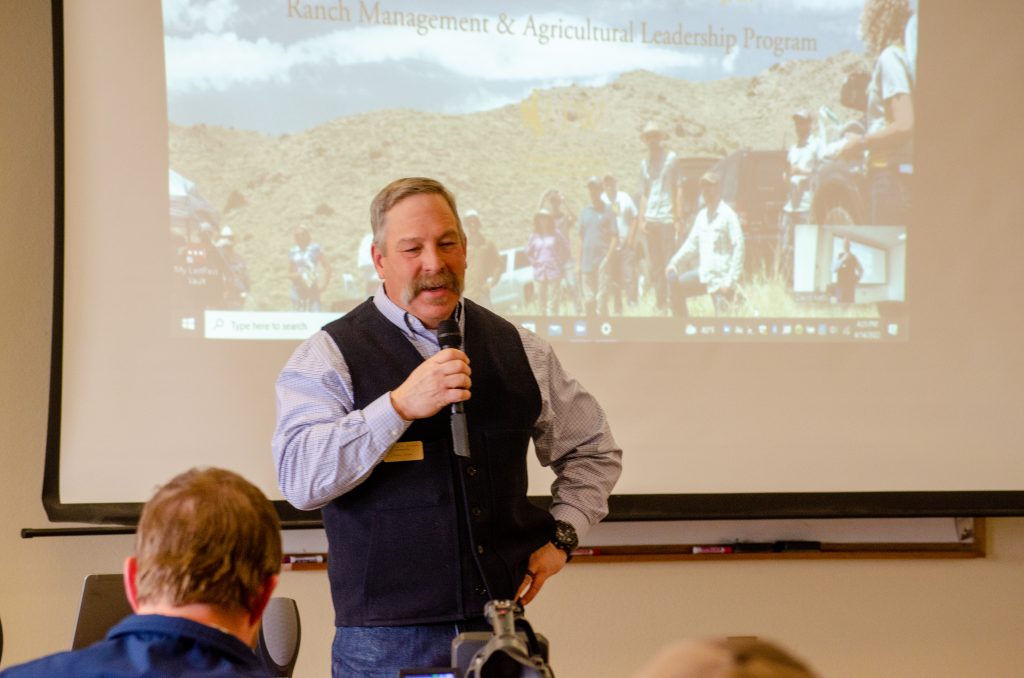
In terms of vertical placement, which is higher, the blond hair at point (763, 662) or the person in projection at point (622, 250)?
the person in projection at point (622, 250)

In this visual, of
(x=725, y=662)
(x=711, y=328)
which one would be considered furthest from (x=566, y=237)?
(x=725, y=662)

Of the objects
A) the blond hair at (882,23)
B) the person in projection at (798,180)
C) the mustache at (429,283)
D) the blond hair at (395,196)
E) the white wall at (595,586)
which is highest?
the blond hair at (882,23)

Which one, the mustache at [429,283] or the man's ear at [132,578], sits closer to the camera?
the man's ear at [132,578]

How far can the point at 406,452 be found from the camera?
2066 millimetres

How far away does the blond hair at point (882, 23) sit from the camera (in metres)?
3.72

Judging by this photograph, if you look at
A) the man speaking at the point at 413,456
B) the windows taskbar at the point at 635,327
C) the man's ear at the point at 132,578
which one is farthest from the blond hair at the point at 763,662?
the windows taskbar at the point at 635,327

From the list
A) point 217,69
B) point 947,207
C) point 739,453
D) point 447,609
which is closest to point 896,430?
point 739,453

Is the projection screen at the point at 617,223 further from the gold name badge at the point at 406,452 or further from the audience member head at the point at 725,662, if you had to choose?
the audience member head at the point at 725,662

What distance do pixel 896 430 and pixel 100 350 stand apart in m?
2.65

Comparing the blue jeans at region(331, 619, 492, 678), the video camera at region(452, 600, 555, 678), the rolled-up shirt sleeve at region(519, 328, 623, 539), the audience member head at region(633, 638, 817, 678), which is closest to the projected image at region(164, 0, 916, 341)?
the rolled-up shirt sleeve at region(519, 328, 623, 539)

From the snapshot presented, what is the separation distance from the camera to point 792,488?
368 centimetres

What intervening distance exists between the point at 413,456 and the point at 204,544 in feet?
2.87

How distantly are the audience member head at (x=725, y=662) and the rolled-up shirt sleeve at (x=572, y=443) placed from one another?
5.14ft

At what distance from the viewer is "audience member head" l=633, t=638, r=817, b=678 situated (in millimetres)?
734
